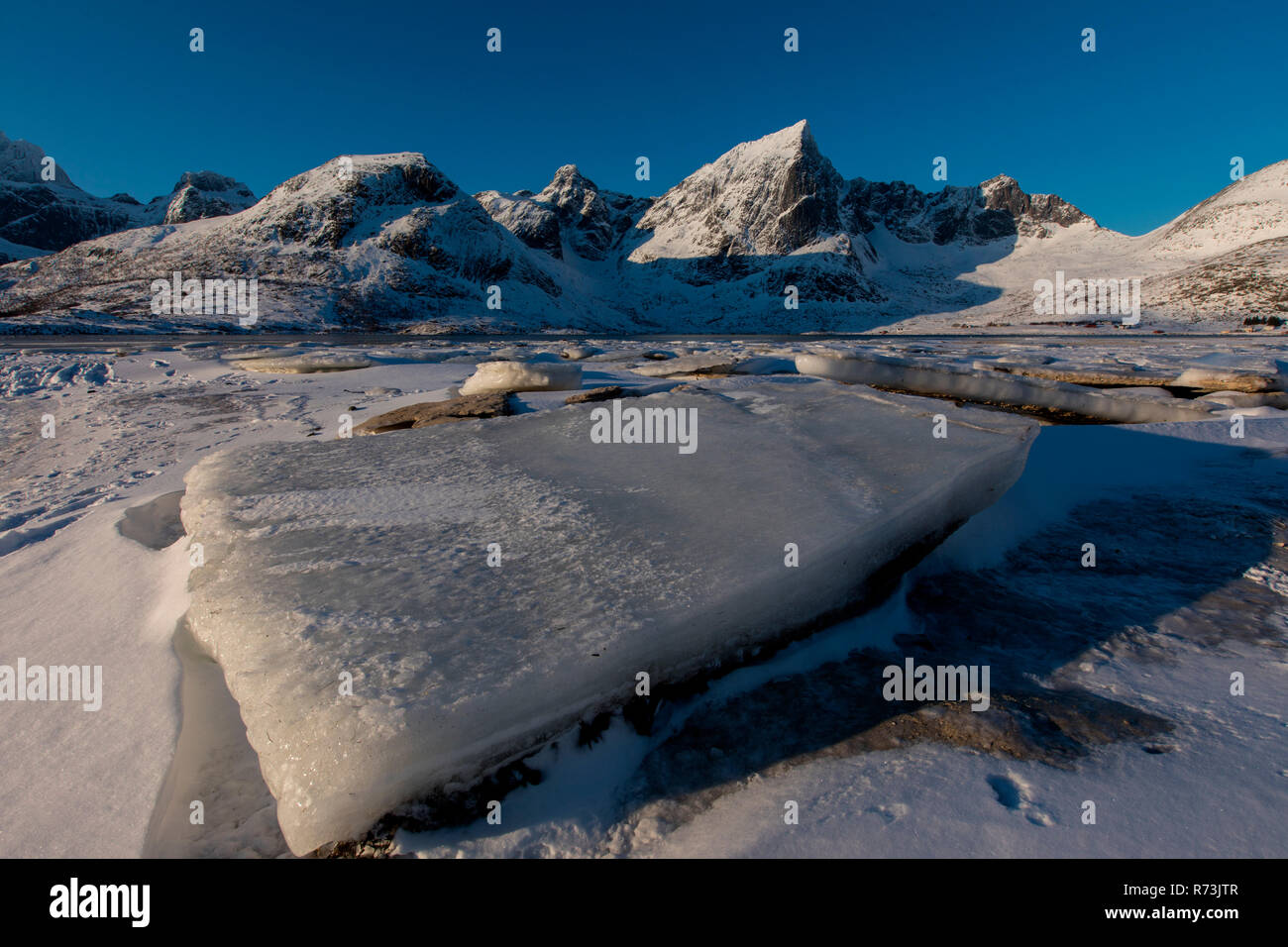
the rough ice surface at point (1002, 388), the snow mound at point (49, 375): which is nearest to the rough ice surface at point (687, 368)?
the rough ice surface at point (1002, 388)

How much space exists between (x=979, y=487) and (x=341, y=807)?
136 inches

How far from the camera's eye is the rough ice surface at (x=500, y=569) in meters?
1.63

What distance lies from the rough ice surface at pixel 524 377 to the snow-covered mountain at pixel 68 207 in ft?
353

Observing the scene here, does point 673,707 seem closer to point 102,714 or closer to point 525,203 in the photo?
point 102,714

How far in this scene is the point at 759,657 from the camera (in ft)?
7.64

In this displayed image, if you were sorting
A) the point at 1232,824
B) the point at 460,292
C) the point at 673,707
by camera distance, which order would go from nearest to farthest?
the point at 1232,824
the point at 673,707
the point at 460,292

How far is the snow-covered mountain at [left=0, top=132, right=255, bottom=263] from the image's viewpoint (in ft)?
301

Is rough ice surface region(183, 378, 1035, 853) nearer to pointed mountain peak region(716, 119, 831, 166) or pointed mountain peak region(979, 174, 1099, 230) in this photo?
pointed mountain peak region(716, 119, 831, 166)

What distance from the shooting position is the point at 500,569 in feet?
7.52

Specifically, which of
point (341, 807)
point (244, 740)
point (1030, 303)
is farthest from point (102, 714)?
point (1030, 303)

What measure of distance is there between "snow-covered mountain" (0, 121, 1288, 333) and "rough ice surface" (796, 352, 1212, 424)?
29.8 m

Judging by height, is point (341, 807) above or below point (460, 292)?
below

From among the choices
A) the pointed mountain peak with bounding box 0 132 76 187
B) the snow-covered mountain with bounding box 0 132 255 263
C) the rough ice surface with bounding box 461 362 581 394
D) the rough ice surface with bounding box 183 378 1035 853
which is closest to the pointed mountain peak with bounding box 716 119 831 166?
the snow-covered mountain with bounding box 0 132 255 263
